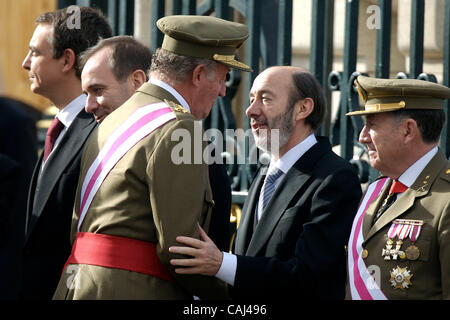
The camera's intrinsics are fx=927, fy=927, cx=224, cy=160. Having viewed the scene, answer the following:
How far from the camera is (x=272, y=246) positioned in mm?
3732

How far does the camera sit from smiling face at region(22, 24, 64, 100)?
447 cm

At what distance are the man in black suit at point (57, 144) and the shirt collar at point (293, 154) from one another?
0.89m

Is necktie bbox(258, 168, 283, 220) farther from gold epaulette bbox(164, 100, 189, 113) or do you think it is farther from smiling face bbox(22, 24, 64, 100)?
smiling face bbox(22, 24, 64, 100)

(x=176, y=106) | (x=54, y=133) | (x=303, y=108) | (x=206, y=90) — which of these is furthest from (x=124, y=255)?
(x=54, y=133)

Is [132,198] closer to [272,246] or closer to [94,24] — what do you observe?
[272,246]

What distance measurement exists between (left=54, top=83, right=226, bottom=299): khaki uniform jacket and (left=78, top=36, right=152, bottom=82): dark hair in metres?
0.84

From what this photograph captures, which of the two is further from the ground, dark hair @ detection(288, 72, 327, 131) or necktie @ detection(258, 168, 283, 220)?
dark hair @ detection(288, 72, 327, 131)

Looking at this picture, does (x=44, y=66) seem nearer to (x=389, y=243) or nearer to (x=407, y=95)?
(x=407, y=95)

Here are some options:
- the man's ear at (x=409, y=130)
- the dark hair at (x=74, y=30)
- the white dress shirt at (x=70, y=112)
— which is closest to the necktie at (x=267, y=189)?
the man's ear at (x=409, y=130)

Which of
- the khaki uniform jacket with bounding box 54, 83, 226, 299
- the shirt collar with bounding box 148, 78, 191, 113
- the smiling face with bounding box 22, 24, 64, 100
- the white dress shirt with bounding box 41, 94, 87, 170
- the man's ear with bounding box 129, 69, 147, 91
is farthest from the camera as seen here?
the smiling face with bounding box 22, 24, 64, 100

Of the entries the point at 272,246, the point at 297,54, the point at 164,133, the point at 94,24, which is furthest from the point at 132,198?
the point at 297,54

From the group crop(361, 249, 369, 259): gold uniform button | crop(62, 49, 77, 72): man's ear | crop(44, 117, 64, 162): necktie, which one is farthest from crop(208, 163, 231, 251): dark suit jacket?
crop(62, 49, 77, 72): man's ear

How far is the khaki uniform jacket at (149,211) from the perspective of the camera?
317 centimetres

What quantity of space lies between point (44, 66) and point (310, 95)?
1.32m
